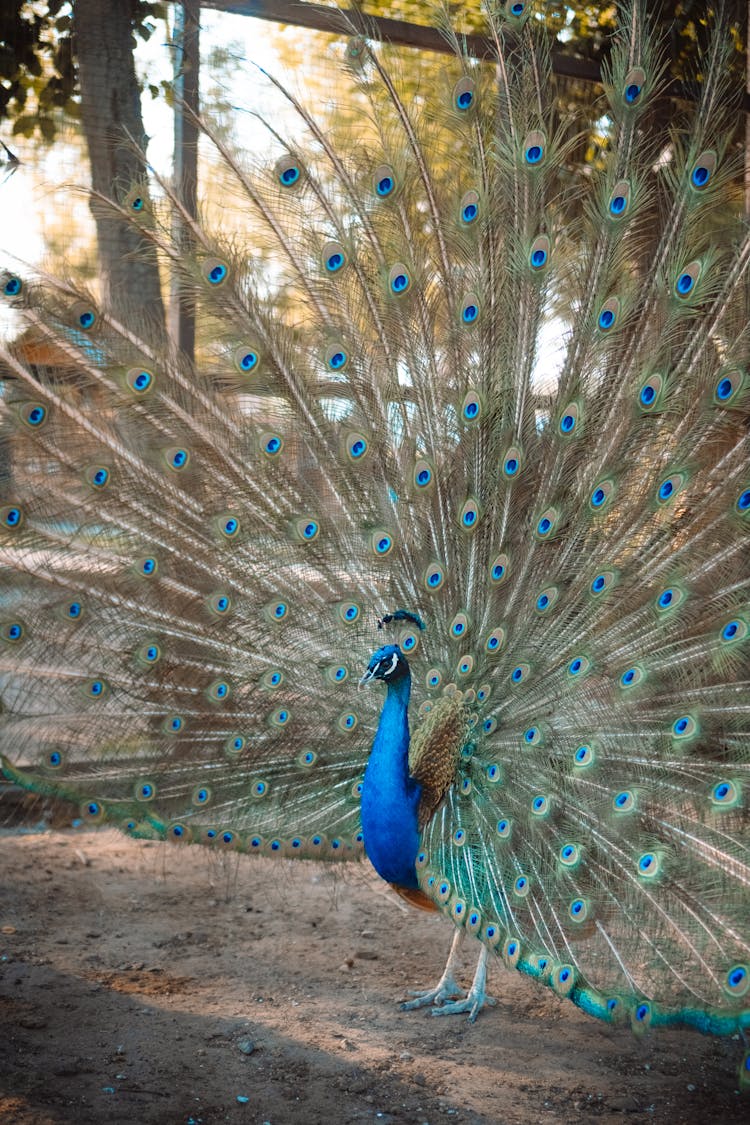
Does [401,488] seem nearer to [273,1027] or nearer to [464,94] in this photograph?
[464,94]

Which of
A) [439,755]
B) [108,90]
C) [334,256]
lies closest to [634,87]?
[334,256]

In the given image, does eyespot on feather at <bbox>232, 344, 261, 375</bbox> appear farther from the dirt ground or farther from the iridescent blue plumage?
the dirt ground

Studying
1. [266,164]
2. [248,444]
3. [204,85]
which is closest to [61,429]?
[248,444]

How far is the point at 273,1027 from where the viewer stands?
10.1ft

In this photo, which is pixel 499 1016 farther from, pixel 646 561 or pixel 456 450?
pixel 456 450

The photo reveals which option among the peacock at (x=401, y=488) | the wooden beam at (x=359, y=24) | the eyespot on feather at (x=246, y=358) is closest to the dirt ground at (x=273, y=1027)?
the peacock at (x=401, y=488)

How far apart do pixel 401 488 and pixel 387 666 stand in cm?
63

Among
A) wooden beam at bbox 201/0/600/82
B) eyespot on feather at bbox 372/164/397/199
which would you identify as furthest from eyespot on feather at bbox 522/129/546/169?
wooden beam at bbox 201/0/600/82

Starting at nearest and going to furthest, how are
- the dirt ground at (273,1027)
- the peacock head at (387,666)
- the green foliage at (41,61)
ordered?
the dirt ground at (273,1027) < the peacock head at (387,666) < the green foliage at (41,61)

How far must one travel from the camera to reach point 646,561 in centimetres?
296

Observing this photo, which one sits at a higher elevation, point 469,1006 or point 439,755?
point 439,755

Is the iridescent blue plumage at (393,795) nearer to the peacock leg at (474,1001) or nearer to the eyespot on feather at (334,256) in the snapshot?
the peacock leg at (474,1001)

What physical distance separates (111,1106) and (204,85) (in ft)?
11.3

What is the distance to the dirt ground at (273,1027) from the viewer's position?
263 cm
